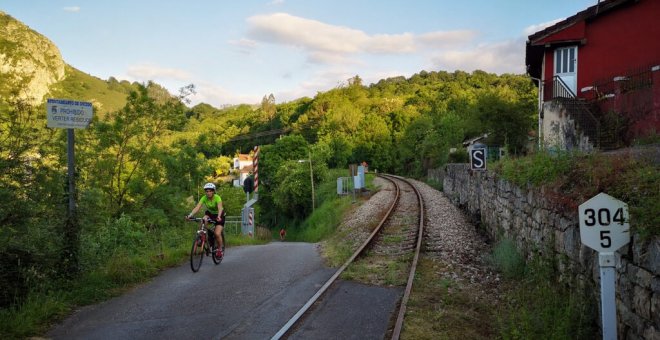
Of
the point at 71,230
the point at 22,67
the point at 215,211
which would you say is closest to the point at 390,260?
the point at 215,211

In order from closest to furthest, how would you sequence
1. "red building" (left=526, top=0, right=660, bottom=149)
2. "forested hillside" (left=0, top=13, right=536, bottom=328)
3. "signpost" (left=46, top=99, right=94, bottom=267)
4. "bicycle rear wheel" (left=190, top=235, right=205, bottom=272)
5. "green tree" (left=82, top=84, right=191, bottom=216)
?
"forested hillside" (left=0, top=13, right=536, bottom=328) < "signpost" (left=46, top=99, right=94, bottom=267) < "bicycle rear wheel" (left=190, top=235, right=205, bottom=272) < "red building" (left=526, top=0, right=660, bottom=149) < "green tree" (left=82, top=84, right=191, bottom=216)

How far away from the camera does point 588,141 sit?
13.8m

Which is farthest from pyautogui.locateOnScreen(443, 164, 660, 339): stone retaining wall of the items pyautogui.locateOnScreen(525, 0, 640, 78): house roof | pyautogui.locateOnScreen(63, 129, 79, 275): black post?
pyautogui.locateOnScreen(525, 0, 640, 78): house roof

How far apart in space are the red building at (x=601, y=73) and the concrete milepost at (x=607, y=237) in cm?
895

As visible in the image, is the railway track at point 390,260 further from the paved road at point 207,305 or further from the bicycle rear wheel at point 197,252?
the bicycle rear wheel at point 197,252

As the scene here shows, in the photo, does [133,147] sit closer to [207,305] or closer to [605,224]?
[207,305]

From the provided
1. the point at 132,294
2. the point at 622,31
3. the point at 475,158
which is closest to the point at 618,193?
the point at 132,294

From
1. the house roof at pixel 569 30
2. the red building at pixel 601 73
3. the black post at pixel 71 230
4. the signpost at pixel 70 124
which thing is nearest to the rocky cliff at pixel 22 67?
the signpost at pixel 70 124

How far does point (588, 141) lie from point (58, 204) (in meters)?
13.5

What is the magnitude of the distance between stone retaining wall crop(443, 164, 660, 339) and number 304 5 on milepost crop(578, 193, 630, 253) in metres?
0.13

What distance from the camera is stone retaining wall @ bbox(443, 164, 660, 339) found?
3801 millimetres

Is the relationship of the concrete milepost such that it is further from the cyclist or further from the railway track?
the cyclist

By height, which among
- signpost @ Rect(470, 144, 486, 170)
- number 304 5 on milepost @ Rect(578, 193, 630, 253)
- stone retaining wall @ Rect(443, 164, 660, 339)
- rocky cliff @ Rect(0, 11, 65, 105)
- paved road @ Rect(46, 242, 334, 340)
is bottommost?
paved road @ Rect(46, 242, 334, 340)

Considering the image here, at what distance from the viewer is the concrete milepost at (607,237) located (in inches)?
162
